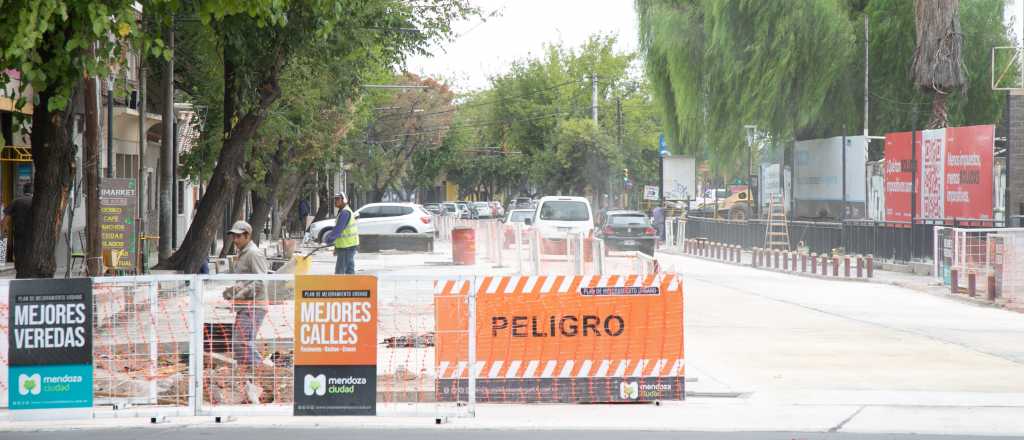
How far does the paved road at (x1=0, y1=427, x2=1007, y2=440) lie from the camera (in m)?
9.54

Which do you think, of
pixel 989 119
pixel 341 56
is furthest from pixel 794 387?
pixel 989 119

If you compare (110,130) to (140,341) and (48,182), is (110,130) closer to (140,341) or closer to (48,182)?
(48,182)

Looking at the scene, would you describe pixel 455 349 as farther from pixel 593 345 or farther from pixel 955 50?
pixel 955 50

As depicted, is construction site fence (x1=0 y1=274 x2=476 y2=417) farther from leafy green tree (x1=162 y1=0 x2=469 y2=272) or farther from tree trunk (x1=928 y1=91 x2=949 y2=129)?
tree trunk (x1=928 y1=91 x2=949 y2=129)

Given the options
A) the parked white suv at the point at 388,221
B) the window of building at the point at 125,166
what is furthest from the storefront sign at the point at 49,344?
the parked white suv at the point at 388,221

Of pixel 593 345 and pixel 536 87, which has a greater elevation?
pixel 536 87

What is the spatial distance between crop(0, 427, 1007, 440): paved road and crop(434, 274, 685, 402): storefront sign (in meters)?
1.16

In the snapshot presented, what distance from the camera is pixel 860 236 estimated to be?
112 feet

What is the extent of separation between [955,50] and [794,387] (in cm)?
2431

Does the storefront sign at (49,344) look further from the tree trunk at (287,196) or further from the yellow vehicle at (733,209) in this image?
the yellow vehicle at (733,209)

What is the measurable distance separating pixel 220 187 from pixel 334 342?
451 inches

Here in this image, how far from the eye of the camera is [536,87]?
87125 millimetres

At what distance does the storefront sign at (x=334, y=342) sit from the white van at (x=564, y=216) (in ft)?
83.0

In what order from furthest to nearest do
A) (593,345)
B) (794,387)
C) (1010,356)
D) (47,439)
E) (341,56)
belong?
(341,56) < (1010,356) < (794,387) < (593,345) < (47,439)
